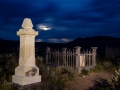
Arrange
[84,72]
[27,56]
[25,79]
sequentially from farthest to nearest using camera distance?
[84,72] → [27,56] → [25,79]

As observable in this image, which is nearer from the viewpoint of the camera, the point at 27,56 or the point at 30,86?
the point at 30,86

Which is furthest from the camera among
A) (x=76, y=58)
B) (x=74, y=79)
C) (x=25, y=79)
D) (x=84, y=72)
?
(x=76, y=58)

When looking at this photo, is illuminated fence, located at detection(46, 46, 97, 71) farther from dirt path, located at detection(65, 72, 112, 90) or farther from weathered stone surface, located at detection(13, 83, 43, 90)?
weathered stone surface, located at detection(13, 83, 43, 90)

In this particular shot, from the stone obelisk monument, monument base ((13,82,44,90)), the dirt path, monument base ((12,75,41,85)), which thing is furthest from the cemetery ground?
the stone obelisk monument

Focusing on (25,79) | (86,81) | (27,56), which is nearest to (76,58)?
(86,81)

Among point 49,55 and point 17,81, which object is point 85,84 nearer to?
point 17,81

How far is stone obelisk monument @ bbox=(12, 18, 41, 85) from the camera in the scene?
291 inches

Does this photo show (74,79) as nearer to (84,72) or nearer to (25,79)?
(84,72)

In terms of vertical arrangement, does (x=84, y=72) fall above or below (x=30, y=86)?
below

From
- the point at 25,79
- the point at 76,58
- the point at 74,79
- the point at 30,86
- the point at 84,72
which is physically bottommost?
the point at 74,79

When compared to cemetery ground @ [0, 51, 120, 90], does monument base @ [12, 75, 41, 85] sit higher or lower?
higher

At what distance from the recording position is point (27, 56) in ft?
24.6

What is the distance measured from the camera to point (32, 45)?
300 inches

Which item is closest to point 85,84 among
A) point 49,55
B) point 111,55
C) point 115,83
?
point 115,83
